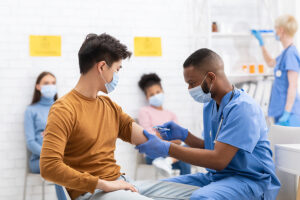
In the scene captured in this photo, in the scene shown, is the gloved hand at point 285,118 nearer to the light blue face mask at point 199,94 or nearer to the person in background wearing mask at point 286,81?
the person in background wearing mask at point 286,81

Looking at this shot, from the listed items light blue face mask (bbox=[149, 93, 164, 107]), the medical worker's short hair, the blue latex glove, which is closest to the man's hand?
the blue latex glove

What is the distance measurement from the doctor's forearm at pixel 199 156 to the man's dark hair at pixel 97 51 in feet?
1.62

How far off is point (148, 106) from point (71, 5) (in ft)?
3.69

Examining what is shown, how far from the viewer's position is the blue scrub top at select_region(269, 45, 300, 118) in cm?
313

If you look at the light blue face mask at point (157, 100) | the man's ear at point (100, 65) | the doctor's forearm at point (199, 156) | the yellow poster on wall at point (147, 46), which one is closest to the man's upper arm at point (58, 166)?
the man's ear at point (100, 65)

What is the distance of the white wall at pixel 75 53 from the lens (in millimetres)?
3078

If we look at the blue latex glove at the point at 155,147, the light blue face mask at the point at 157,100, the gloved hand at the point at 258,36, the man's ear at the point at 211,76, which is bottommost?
the blue latex glove at the point at 155,147

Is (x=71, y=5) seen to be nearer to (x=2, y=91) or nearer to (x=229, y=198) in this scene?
(x=2, y=91)

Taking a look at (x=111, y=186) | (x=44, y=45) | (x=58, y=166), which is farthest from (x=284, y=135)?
(x=44, y=45)

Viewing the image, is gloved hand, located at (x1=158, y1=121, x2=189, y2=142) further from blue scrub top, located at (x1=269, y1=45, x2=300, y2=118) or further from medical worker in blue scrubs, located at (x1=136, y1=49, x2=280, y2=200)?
blue scrub top, located at (x1=269, y1=45, x2=300, y2=118)

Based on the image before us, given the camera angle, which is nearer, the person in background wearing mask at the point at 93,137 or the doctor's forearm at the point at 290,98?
the person in background wearing mask at the point at 93,137

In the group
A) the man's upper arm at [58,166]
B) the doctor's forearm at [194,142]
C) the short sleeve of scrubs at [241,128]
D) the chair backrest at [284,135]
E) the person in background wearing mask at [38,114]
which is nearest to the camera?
the man's upper arm at [58,166]

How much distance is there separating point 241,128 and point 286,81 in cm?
180

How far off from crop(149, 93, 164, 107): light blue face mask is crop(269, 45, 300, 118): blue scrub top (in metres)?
0.97
